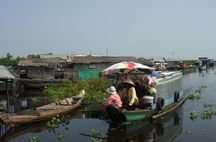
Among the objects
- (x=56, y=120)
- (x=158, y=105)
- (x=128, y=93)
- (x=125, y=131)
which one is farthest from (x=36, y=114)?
(x=158, y=105)

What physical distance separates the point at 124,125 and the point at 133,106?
0.99 m

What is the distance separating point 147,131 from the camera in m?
10.3

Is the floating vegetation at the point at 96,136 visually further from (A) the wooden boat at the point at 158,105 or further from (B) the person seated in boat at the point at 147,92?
(B) the person seated in boat at the point at 147,92

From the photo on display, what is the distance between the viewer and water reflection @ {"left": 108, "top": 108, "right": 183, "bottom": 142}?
959 centimetres

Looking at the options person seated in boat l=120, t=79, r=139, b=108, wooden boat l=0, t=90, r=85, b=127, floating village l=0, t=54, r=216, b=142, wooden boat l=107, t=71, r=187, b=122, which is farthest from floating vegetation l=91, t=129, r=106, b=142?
wooden boat l=0, t=90, r=85, b=127

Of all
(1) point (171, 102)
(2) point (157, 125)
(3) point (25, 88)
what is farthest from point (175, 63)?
(2) point (157, 125)

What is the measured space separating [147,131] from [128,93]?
1.79 metres

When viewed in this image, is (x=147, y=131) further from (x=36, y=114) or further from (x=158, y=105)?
(x=36, y=114)

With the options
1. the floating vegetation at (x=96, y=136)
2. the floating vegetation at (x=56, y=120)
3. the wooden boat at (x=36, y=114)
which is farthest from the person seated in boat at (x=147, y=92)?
the wooden boat at (x=36, y=114)

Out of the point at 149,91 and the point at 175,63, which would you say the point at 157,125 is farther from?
the point at 175,63

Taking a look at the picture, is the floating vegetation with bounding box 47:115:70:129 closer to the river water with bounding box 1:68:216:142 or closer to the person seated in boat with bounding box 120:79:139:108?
the river water with bounding box 1:68:216:142

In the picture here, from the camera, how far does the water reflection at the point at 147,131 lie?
31.4 ft

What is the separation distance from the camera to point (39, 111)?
38.1ft

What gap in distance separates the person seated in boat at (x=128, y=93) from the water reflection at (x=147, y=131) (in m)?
0.91
